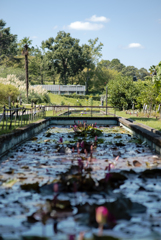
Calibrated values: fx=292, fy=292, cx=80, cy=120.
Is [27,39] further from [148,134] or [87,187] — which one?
[87,187]

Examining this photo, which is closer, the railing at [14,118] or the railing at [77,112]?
the railing at [14,118]

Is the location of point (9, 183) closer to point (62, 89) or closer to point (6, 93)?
point (6, 93)

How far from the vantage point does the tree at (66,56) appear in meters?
68.6

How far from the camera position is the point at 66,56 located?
68.5 meters

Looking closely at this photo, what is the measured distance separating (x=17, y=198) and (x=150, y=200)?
6.80 ft

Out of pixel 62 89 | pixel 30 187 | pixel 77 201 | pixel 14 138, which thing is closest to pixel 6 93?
pixel 14 138

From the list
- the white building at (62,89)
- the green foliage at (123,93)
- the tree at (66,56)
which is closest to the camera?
the green foliage at (123,93)

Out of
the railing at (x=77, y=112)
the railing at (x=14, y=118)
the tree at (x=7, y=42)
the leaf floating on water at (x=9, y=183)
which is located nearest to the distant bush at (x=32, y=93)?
the railing at (x=77, y=112)

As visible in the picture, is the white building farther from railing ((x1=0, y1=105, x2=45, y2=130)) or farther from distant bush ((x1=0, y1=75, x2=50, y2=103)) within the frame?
railing ((x1=0, y1=105, x2=45, y2=130))

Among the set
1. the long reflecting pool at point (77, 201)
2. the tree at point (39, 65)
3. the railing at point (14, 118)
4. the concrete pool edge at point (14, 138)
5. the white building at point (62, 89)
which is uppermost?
the tree at point (39, 65)

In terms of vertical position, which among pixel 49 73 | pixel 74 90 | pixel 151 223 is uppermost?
pixel 49 73

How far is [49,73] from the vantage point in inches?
2859

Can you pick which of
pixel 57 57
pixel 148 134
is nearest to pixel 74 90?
pixel 57 57

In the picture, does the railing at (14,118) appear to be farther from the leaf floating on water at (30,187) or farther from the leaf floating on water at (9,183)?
the leaf floating on water at (30,187)
